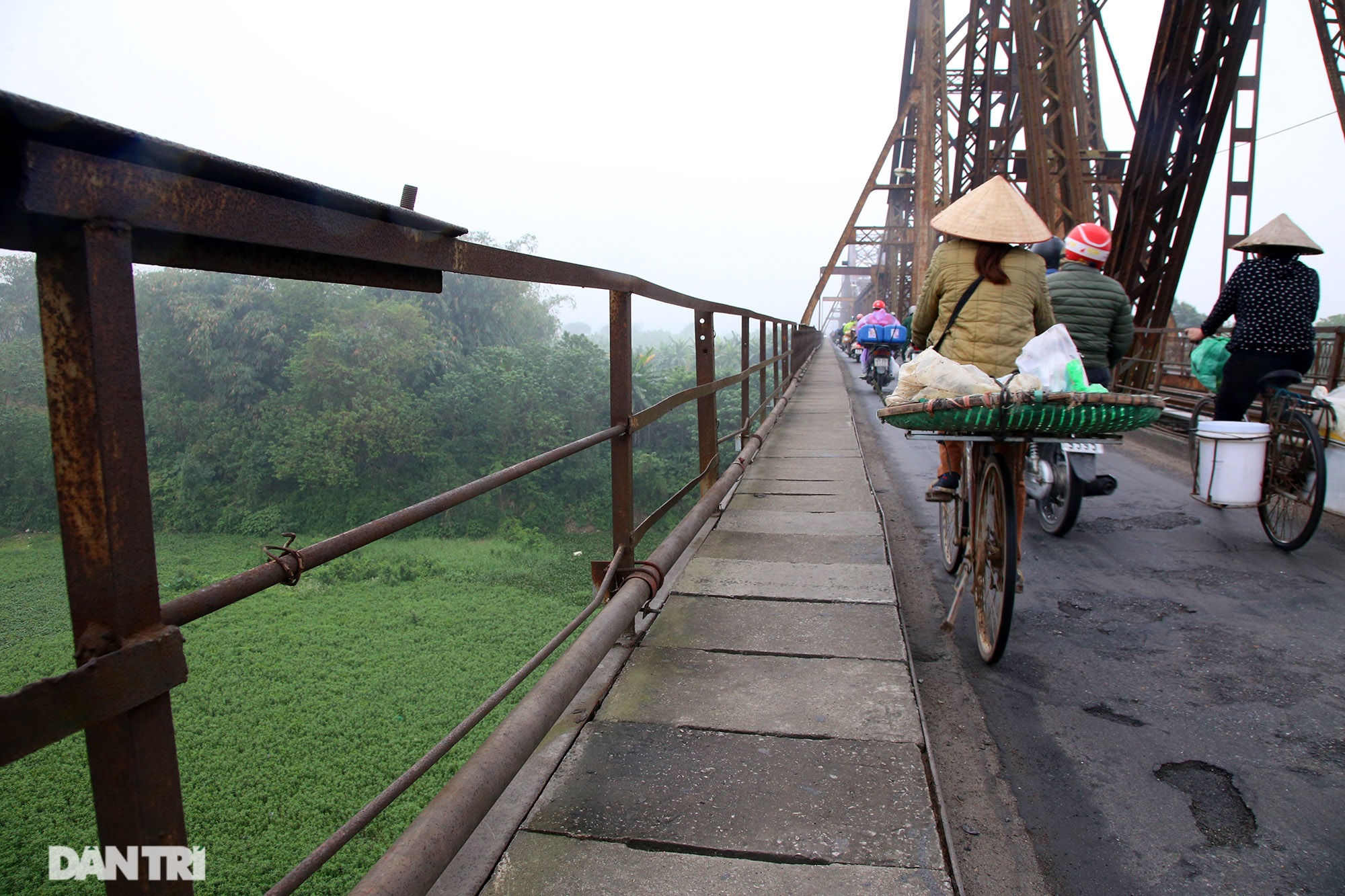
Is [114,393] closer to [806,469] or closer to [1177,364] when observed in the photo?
[806,469]

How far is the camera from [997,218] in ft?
10.2

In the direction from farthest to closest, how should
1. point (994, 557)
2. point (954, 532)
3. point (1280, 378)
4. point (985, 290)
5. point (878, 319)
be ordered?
Result: point (878, 319)
point (1280, 378)
point (954, 532)
point (985, 290)
point (994, 557)

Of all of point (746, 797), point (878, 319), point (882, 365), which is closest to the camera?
point (746, 797)

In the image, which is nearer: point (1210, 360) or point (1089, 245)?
point (1089, 245)

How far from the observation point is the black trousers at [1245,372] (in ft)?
14.4

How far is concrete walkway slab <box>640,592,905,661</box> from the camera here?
2.51m

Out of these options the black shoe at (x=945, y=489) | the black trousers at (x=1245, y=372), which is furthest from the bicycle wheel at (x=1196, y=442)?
the black shoe at (x=945, y=489)

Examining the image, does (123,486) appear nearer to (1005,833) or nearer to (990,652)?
(1005,833)

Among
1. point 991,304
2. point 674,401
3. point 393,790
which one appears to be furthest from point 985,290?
point 393,790

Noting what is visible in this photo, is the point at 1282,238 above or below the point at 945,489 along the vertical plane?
above

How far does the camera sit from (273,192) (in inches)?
40.9

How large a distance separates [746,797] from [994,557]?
1.43 meters

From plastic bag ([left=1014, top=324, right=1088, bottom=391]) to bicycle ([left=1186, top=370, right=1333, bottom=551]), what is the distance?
68.6 inches

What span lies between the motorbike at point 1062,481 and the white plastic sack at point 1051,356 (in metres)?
1.25
